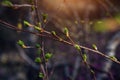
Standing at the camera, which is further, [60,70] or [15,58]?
[15,58]

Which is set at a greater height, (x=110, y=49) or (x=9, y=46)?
(x=110, y=49)

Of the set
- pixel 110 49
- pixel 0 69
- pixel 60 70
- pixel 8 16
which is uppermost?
pixel 110 49

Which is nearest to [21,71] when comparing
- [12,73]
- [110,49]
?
[12,73]

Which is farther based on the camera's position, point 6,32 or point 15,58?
point 6,32

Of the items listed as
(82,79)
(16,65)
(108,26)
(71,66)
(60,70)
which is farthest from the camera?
(108,26)

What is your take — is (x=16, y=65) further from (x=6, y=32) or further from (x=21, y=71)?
(x=6, y=32)

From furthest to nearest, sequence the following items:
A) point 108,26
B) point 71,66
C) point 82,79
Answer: point 108,26 < point 71,66 < point 82,79

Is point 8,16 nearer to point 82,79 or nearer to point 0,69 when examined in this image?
point 0,69

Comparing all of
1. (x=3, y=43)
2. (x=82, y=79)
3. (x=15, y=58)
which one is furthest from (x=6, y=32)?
(x=82, y=79)

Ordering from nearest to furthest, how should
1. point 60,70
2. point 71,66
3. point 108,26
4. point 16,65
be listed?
1. point 60,70
2. point 71,66
3. point 16,65
4. point 108,26
